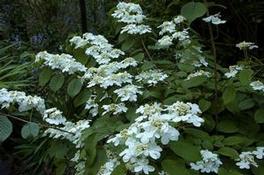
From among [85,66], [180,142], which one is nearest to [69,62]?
[85,66]

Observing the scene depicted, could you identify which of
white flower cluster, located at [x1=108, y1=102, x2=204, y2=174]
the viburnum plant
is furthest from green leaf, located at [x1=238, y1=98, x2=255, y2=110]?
white flower cluster, located at [x1=108, y1=102, x2=204, y2=174]

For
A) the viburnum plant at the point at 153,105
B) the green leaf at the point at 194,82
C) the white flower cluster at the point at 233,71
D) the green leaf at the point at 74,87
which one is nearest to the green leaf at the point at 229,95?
the viburnum plant at the point at 153,105

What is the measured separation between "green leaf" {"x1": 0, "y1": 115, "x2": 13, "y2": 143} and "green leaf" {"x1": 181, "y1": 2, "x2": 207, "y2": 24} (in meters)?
0.78

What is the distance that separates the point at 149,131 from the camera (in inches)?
50.7

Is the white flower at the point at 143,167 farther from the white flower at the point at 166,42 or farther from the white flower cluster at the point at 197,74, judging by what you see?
the white flower at the point at 166,42

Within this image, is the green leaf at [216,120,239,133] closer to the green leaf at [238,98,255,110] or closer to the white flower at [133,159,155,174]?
the green leaf at [238,98,255,110]

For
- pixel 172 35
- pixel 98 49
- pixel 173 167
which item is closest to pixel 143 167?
pixel 173 167

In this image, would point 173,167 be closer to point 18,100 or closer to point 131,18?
point 18,100

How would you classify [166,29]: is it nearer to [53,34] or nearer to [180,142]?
[180,142]

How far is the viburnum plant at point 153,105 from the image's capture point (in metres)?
1.36

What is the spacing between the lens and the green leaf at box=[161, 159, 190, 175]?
1.32 metres

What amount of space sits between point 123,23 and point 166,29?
0.66 feet

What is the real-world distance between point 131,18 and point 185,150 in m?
0.91

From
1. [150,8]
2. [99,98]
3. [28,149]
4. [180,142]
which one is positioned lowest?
[28,149]
